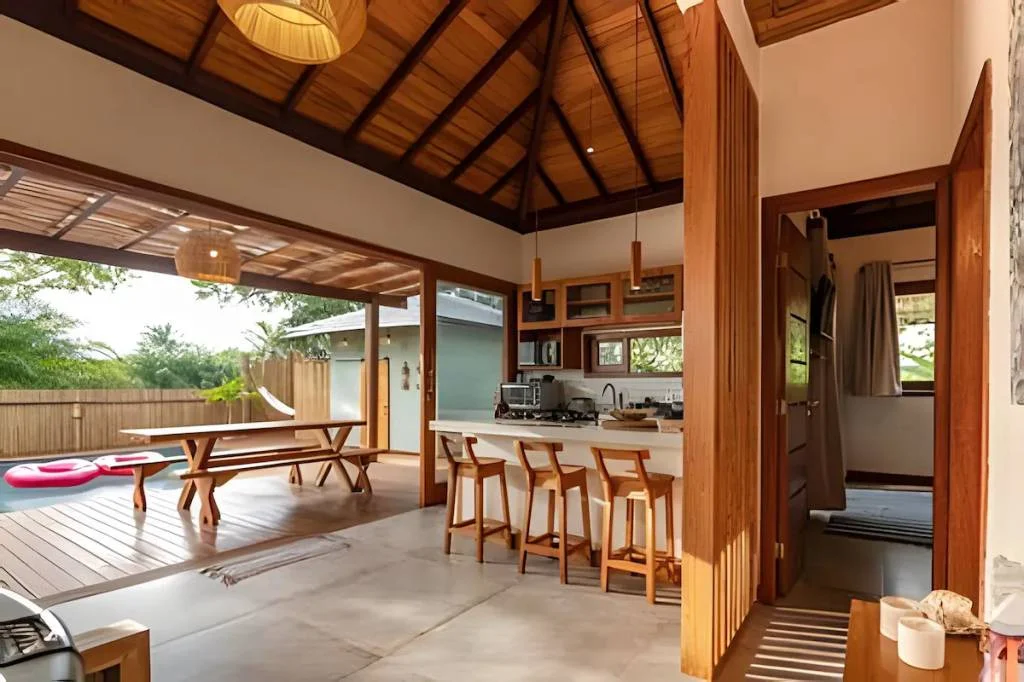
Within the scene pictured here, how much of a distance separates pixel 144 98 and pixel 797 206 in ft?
12.8

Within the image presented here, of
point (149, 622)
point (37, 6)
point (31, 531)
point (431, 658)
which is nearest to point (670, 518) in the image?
point (431, 658)

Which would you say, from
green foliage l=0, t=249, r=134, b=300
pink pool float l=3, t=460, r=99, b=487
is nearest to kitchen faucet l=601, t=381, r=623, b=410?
pink pool float l=3, t=460, r=99, b=487

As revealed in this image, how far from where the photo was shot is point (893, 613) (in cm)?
134

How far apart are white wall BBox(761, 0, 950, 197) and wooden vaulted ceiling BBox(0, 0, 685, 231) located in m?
1.28

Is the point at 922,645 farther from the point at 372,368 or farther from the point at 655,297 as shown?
the point at 372,368

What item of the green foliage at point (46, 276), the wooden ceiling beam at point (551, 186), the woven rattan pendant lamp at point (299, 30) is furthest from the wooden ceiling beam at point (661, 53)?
the green foliage at point (46, 276)

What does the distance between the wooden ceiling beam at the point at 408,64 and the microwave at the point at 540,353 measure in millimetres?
2837

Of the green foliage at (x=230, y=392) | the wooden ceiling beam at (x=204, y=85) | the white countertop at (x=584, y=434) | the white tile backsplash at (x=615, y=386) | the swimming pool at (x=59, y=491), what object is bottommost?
the swimming pool at (x=59, y=491)

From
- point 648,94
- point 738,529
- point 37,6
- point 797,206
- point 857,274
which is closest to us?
point 738,529

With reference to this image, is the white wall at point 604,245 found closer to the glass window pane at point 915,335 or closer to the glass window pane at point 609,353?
the glass window pane at point 609,353

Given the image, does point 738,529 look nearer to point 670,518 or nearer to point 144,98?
point 670,518

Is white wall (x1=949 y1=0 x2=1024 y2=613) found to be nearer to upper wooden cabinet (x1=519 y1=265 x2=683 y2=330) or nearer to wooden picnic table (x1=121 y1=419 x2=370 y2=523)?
upper wooden cabinet (x1=519 y1=265 x2=683 y2=330)

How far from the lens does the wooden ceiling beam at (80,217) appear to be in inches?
176

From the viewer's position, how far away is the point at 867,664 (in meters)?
1.24
